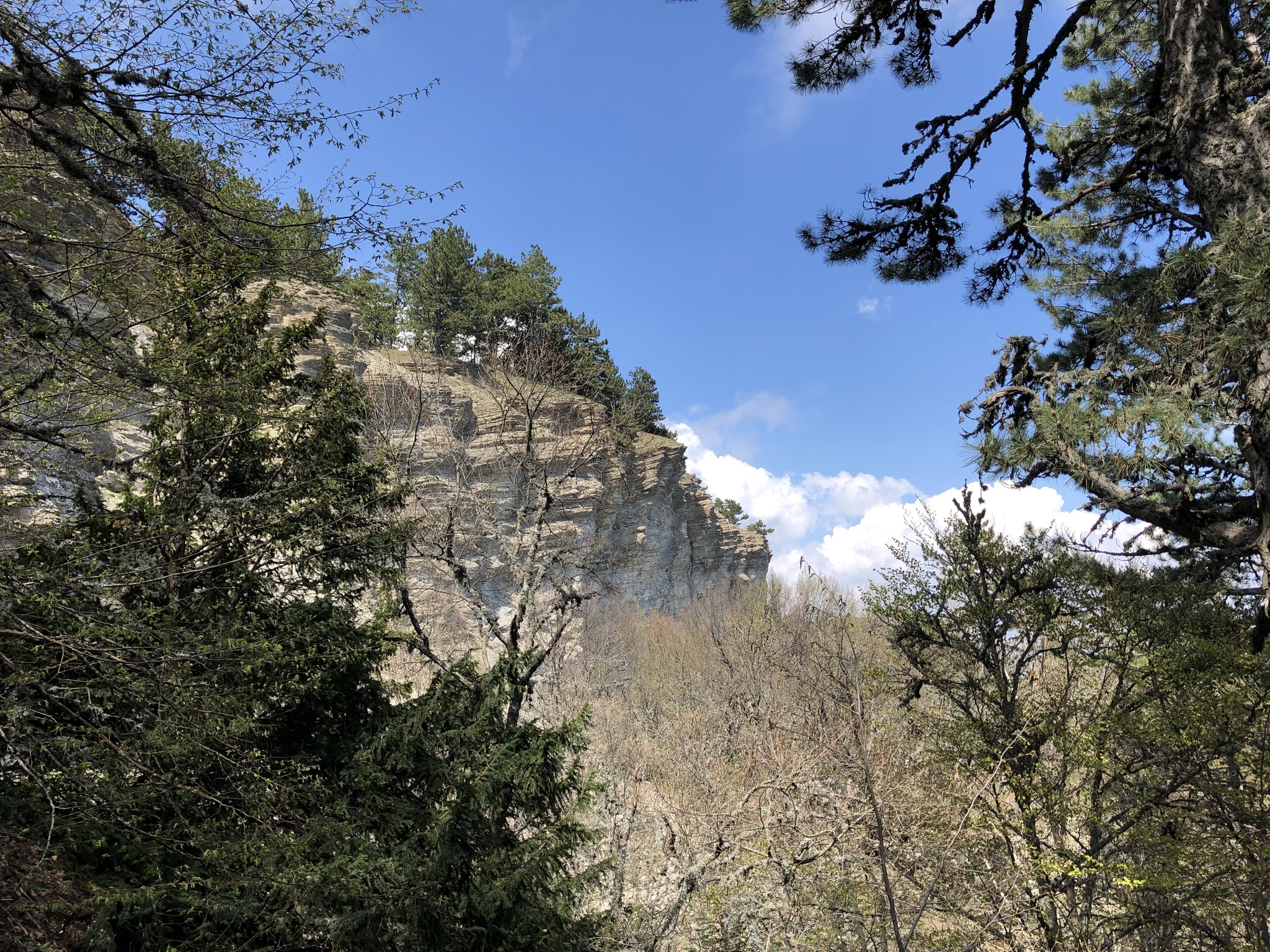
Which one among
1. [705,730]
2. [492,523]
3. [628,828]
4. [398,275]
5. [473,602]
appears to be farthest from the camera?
[398,275]

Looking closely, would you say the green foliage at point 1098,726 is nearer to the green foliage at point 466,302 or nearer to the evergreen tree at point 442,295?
the green foliage at point 466,302

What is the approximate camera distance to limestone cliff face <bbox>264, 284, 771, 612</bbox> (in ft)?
83.8

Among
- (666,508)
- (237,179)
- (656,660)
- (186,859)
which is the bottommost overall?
(186,859)

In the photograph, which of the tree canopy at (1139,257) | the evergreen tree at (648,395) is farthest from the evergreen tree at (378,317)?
the tree canopy at (1139,257)

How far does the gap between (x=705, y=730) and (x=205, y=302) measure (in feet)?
55.0

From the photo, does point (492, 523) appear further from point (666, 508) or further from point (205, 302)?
point (666, 508)

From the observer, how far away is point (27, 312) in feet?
10.5

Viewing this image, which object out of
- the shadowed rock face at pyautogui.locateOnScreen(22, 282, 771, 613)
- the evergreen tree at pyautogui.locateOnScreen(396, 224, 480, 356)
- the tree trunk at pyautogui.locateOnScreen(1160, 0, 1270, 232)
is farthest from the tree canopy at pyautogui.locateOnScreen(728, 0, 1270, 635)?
the evergreen tree at pyautogui.locateOnScreen(396, 224, 480, 356)

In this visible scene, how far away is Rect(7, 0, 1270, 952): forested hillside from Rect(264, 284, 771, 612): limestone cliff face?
39.9 feet

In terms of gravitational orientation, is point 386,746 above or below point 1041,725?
below

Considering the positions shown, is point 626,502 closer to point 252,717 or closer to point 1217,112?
point 252,717

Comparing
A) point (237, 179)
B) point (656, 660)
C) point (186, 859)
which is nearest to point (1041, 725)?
point (186, 859)

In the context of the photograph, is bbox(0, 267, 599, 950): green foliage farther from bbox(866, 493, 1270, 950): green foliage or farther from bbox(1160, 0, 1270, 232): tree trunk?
bbox(1160, 0, 1270, 232): tree trunk

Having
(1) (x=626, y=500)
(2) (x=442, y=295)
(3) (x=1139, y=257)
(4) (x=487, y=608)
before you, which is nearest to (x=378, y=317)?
(2) (x=442, y=295)
